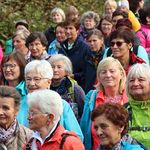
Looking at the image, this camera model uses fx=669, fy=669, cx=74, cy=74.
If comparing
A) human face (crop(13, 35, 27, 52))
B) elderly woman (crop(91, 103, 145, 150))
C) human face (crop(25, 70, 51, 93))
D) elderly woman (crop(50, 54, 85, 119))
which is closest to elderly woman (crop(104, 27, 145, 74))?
elderly woman (crop(50, 54, 85, 119))

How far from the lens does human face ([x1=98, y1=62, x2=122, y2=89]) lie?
24.3 ft

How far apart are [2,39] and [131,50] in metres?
7.61

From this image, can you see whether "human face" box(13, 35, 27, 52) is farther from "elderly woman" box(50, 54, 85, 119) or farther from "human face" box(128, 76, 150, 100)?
"human face" box(128, 76, 150, 100)

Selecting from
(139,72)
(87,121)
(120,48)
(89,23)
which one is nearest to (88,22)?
(89,23)

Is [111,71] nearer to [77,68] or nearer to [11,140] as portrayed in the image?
[11,140]

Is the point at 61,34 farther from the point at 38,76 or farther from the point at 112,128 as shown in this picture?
the point at 112,128

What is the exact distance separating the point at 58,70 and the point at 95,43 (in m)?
2.08

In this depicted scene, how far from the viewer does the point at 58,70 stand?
820cm

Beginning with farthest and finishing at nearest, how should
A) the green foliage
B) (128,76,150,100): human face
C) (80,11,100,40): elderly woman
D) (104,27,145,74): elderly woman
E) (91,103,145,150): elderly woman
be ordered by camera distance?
the green foliage → (80,11,100,40): elderly woman → (104,27,145,74): elderly woman → (128,76,150,100): human face → (91,103,145,150): elderly woman

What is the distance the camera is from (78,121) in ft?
25.0

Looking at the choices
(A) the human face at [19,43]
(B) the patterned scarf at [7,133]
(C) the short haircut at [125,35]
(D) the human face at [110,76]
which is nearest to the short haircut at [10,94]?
(B) the patterned scarf at [7,133]

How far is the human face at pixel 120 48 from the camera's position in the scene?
8.64 metres

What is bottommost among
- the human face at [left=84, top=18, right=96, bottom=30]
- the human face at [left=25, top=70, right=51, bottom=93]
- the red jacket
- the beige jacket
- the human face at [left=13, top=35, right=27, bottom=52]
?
the beige jacket

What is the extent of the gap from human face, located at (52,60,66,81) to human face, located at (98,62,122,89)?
775 millimetres
